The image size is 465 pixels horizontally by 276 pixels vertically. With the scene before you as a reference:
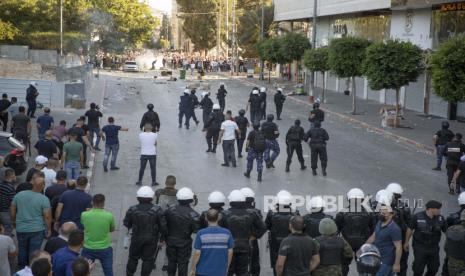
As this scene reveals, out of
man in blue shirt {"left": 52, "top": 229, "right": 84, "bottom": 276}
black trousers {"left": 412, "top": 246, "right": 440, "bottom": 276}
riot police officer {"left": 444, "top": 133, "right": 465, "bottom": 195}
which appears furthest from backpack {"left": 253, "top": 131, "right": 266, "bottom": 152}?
man in blue shirt {"left": 52, "top": 229, "right": 84, "bottom": 276}

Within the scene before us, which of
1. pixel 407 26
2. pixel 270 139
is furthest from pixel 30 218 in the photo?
pixel 407 26

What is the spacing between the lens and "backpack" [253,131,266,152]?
17781 millimetres

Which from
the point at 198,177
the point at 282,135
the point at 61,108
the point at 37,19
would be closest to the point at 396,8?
the point at 282,135

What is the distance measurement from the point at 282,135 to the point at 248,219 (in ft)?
57.7

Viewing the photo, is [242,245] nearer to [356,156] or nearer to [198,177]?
[198,177]

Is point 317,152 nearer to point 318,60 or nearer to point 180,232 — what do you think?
point 180,232

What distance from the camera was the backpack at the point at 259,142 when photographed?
58.3 ft

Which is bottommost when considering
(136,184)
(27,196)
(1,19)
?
(136,184)

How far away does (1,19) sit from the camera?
179 feet

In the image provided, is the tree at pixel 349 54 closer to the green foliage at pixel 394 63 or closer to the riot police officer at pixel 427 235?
the green foliage at pixel 394 63

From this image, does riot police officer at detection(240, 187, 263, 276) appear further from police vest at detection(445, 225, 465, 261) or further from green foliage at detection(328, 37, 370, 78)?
green foliage at detection(328, 37, 370, 78)

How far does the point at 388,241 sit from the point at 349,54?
27850 mm

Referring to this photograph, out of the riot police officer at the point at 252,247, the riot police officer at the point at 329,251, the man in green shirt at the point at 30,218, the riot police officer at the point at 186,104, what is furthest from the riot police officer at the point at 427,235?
the riot police officer at the point at 186,104

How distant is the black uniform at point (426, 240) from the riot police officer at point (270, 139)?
9.09 meters
